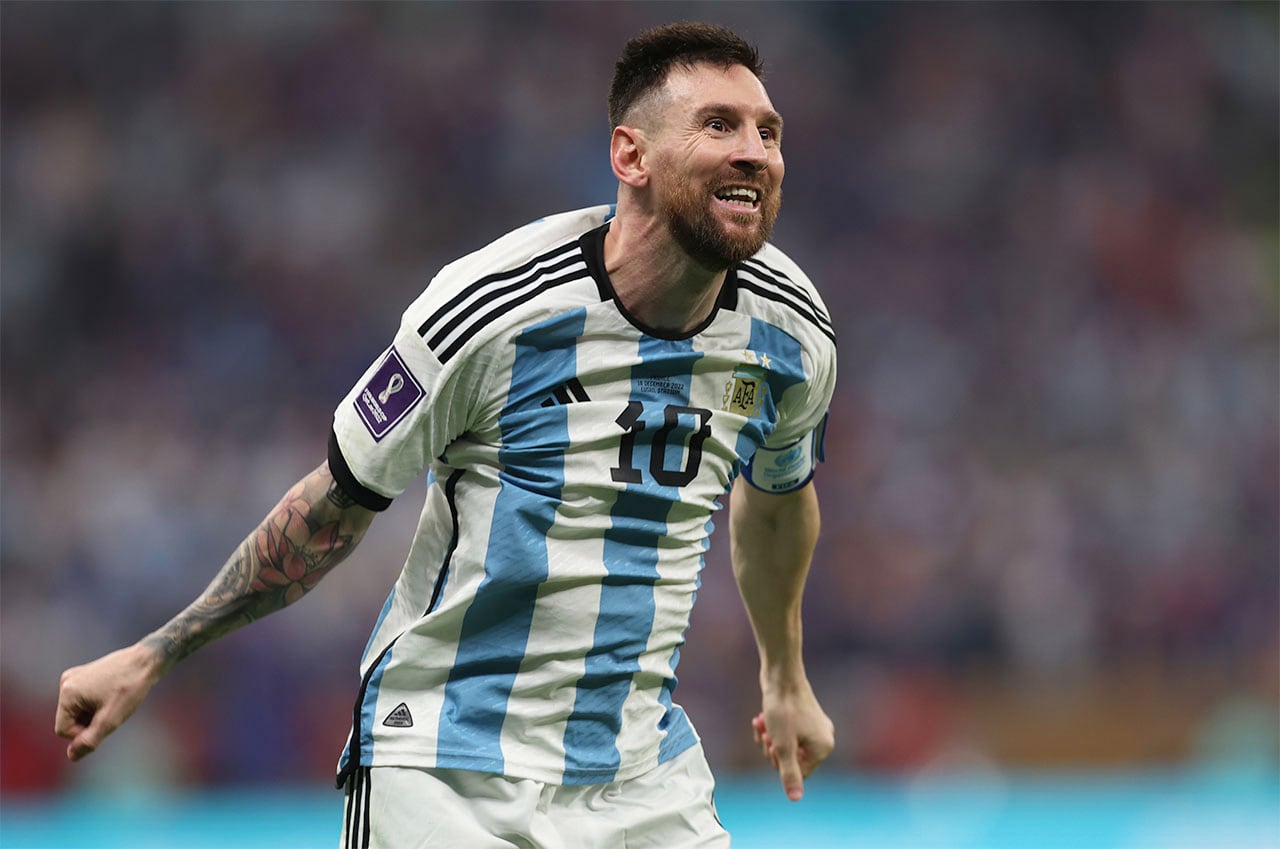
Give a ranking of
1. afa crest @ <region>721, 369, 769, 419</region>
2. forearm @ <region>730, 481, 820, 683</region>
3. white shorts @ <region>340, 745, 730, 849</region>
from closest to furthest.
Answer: white shorts @ <region>340, 745, 730, 849</region>, afa crest @ <region>721, 369, 769, 419</region>, forearm @ <region>730, 481, 820, 683</region>

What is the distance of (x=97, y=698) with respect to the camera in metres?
2.77

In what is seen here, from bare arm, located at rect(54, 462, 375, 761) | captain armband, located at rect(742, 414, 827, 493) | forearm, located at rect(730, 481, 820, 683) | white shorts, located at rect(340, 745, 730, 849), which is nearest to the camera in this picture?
white shorts, located at rect(340, 745, 730, 849)

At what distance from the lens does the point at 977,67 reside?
12453 millimetres

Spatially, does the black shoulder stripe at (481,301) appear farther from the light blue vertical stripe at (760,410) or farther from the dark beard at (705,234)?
the light blue vertical stripe at (760,410)

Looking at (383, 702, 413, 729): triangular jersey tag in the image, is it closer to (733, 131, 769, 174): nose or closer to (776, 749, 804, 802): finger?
(776, 749, 804, 802): finger

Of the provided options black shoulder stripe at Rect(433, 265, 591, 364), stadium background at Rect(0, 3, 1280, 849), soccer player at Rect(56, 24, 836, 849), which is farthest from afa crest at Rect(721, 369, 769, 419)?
stadium background at Rect(0, 3, 1280, 849)

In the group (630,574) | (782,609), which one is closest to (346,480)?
(630,574)

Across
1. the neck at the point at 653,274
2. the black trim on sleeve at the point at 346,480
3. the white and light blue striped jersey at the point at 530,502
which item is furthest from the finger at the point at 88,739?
the neck at the point at 653,274

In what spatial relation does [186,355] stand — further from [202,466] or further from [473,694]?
[473,694]

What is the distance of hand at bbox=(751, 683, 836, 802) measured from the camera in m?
3.44

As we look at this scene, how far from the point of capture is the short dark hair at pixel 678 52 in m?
2.85

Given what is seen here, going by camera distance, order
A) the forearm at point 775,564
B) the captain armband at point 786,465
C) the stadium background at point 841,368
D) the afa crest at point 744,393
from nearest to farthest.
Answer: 1. the afa crest at point 744,393
2. the captain armband at point 786,465
3. the forearm at point 775,564
4. the stadium background at point 841,368

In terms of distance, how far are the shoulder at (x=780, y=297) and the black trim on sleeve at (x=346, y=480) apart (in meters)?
0.75

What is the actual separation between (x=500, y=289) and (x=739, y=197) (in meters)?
0.44
